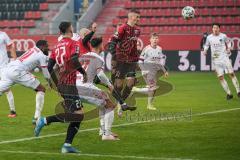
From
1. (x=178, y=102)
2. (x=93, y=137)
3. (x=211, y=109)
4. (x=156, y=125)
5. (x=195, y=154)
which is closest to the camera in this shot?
(x=195, y=154)

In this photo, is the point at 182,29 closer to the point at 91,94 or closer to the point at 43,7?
the point at 43,7

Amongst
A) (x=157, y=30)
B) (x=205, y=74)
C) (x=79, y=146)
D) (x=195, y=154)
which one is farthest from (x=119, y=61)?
(x=157, y=30)

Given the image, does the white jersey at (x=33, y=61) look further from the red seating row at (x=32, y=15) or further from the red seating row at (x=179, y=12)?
the red seating row at (x=32, y=15)

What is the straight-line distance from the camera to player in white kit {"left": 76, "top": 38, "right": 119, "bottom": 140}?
41.9 feet

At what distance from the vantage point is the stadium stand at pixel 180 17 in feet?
128

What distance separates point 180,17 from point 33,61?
26330 mm

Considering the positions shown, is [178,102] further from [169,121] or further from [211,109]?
[169,121]

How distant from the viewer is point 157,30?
40.0m

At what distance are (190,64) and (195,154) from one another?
80.4 ft

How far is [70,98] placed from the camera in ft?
38.4

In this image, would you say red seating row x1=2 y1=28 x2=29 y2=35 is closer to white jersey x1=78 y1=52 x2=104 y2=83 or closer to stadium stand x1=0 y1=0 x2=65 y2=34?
stadium stand x1=0 y1=0 x2=65 y2=34

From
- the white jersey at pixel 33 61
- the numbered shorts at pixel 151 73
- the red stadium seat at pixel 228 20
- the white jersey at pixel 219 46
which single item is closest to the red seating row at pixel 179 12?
the red stadium seat at pixel 228 20

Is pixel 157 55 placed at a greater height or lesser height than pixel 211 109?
greater

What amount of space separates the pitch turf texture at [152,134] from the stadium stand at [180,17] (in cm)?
1742
